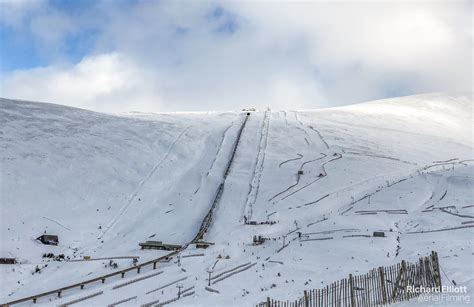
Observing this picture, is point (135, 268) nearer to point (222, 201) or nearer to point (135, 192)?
point (222, 201)

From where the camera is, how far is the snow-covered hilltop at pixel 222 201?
837 inches

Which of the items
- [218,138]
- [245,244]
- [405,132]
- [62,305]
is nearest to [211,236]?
[245,244]

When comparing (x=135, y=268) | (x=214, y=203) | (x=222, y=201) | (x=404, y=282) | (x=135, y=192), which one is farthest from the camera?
(x=135, y=192)

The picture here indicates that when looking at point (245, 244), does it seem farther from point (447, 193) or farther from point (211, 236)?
point (447, 193)

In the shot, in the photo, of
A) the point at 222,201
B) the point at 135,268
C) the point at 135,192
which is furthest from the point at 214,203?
the point at 135,268

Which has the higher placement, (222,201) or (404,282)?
(222,201)

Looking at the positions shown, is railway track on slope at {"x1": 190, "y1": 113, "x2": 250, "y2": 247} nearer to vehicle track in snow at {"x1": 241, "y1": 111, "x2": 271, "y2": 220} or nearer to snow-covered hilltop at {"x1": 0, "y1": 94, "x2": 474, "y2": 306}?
snow-covered hilltop at {"x1": 0, "y1": 94, "x2": 474, "y2": 306}

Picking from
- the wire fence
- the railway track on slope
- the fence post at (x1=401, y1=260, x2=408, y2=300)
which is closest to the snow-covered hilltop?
the railway track on slope

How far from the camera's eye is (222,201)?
108 feet

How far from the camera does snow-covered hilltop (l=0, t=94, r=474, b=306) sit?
2127 cm

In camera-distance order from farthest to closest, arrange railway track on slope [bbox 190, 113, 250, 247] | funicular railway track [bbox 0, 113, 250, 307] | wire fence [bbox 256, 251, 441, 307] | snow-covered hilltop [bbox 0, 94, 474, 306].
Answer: railway track on slope [bbox 190, 113, 250, 247], snow-covered hilltop [bbox 0, 94, 474, 306], funicular railway track [bbox 0, 113, 250, 307], wire fence [bbox 256, 251, 441, 307]

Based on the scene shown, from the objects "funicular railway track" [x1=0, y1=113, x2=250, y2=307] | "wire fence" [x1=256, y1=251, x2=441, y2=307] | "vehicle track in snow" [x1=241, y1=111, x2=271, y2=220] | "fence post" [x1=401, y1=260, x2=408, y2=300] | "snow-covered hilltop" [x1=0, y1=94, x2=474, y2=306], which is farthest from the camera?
"vehicle track in snow" [x1=241, y1=111, x2=271, y2=220]

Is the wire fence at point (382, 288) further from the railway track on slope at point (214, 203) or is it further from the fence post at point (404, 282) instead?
the railway track on slope at point (214, 203)

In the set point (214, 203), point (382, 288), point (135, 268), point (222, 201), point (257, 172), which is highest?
point (257, 172)
